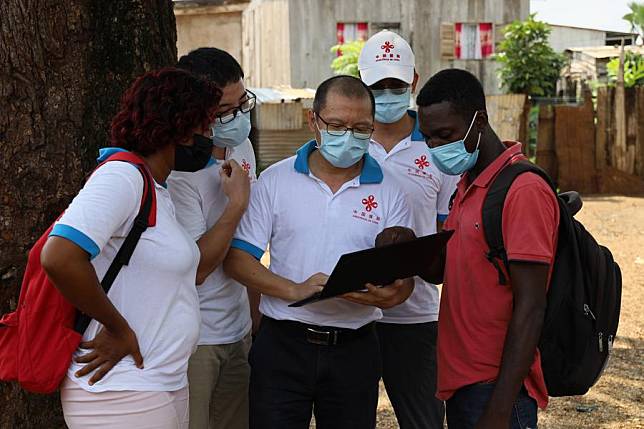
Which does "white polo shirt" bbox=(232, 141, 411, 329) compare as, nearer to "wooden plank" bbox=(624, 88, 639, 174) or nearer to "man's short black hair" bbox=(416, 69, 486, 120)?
"man's short black hair" bbox=(416, 69, 486, 120)

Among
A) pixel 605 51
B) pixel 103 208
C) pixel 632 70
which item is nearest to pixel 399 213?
pixel 103 208

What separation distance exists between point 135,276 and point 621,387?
4.81 m

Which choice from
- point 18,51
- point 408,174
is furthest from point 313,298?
point 18,51

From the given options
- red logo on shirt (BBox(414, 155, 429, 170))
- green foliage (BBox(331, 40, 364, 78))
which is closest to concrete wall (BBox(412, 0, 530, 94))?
green foliage (BBox(331, 40, 364, 78))

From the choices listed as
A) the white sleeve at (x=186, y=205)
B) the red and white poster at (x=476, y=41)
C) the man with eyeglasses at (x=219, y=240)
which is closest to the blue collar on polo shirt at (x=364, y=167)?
the man with eyeglasses at (x=219, y=240)

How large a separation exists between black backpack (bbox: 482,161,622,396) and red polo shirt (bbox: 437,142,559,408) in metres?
0.04

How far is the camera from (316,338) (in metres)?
3.41

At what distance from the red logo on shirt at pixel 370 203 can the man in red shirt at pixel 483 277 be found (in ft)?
1.18

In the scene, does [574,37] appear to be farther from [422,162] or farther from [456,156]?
[456,156]

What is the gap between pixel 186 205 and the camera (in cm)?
337

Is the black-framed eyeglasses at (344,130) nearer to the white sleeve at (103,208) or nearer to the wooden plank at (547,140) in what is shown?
the white sleeve at (103,208)

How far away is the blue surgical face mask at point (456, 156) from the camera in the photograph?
10.1ft

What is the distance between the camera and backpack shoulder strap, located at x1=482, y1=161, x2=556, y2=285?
9.41 ft

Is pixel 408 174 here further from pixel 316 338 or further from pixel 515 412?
pixel 515 412
